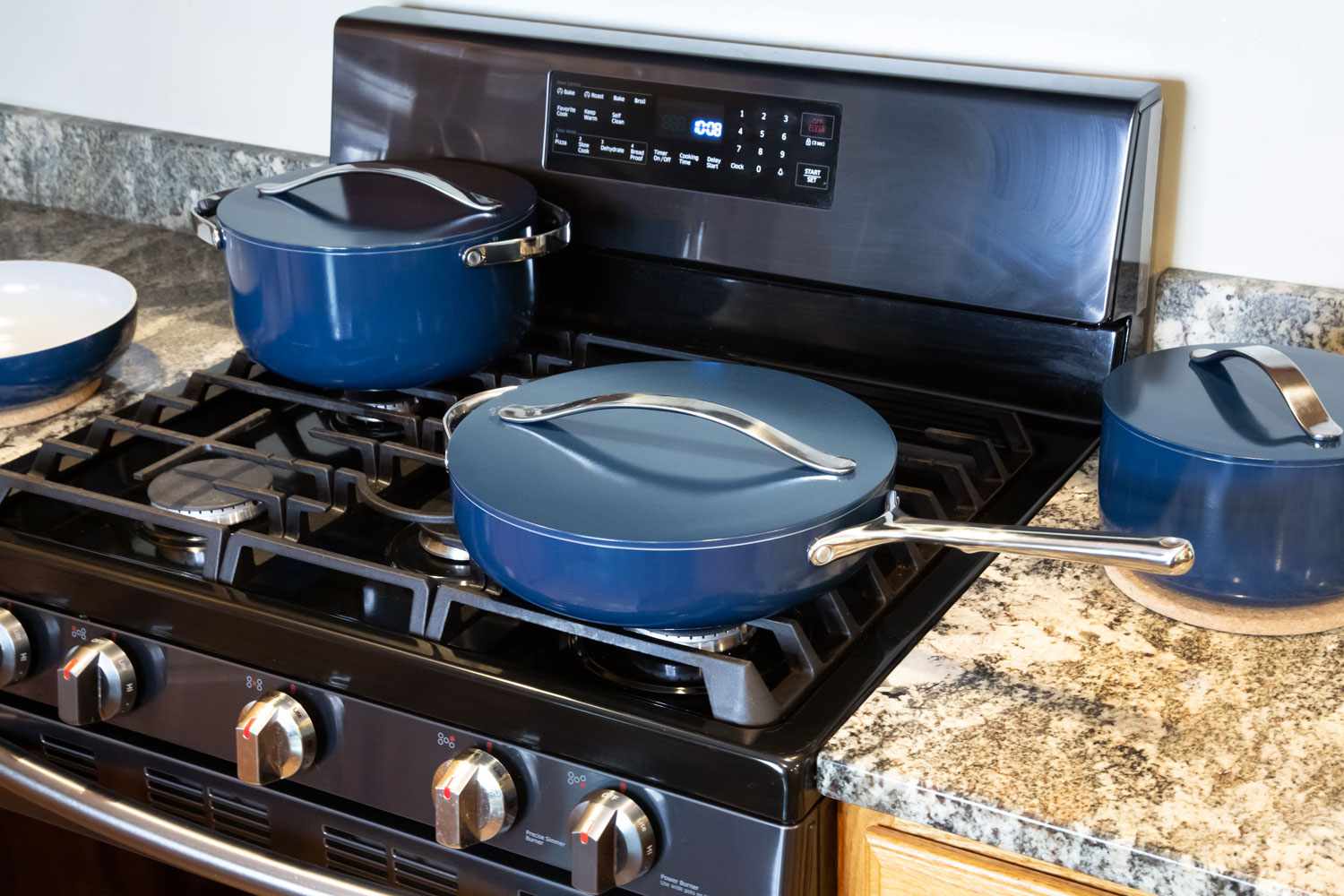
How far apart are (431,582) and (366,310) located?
302 mm

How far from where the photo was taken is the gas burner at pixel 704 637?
940mm

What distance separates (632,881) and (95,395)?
741 mm

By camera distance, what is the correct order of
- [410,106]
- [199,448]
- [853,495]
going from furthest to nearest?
[410,106] < [199,448] < [853,495]

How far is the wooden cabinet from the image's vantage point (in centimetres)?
85

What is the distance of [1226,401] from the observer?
100 centimetres

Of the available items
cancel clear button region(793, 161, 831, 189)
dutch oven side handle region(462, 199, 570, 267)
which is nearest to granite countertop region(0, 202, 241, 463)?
dutch oven side handle region(462, 199, 570, 267)

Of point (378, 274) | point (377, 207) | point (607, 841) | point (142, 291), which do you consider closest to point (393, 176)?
point (377, 207)

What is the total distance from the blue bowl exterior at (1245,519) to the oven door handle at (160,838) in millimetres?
564

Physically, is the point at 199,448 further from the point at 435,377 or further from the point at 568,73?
the point at 568,73

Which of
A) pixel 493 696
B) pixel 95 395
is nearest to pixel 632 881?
pixel 493 696

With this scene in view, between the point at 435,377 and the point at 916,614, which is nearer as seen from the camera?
the point at 916,614

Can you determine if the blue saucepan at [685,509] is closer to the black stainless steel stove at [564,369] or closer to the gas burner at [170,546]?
the black stainless steel stove at [564,369]

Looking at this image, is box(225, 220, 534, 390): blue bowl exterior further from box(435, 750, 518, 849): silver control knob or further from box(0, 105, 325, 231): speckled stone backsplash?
box(0, 105, 325, 231): speckled stone backsplash

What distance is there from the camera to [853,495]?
2.98ft
